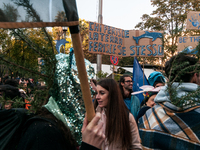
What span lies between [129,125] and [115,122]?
0.55ft

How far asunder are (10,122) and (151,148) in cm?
111

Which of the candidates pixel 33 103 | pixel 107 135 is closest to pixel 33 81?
pixel 33 103

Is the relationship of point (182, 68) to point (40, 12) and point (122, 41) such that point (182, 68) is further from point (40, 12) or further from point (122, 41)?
point (122, 41)

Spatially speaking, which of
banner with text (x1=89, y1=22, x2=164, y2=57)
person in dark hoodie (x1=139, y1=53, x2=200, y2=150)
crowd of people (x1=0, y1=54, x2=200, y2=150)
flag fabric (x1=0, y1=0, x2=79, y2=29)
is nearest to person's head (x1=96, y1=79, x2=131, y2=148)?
crowd of people (x1=0, y1=54, x2=200, y2=150)

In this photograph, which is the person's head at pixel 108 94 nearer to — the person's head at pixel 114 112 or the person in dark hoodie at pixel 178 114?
the person's head at pixel 114 112

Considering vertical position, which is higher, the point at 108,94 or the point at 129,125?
the point at 108,94

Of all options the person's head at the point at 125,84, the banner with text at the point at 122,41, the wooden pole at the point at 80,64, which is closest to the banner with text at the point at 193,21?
the banner with text at the point at 122,41

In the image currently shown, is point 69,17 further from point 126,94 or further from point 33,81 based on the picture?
point 126,94

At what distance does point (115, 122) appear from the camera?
67.2 inches

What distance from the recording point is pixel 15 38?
1.05 metres

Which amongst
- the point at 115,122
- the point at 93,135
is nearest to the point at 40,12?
the point at 93,135

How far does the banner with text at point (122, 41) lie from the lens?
5.29m

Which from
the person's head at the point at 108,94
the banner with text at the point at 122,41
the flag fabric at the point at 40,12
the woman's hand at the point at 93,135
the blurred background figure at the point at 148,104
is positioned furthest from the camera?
the banner with text at the point at 122,41

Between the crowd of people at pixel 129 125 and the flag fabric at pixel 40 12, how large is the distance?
433 millimetres
